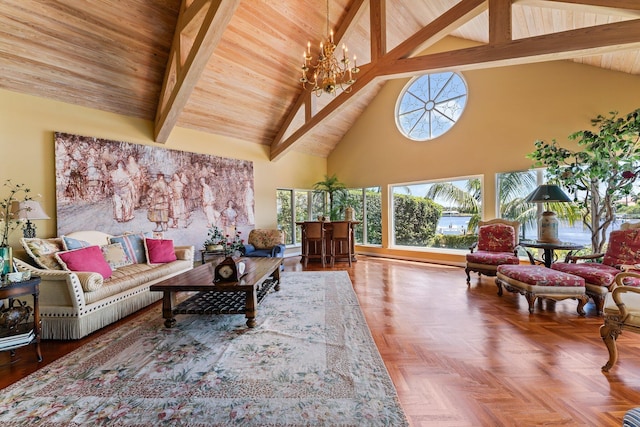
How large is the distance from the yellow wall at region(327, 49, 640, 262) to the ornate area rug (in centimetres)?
457

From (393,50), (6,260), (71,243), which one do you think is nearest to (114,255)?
(71,243)

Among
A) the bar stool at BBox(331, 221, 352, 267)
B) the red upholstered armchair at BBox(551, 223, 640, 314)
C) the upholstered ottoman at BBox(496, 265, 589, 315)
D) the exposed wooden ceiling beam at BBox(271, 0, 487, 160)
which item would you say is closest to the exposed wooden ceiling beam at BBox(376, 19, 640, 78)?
the exposed wooden ceiling beam at BBox(271, 0, 487, 160)

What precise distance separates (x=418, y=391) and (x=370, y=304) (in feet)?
5.58

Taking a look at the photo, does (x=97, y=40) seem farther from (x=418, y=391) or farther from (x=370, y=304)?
(x=418, y=391)

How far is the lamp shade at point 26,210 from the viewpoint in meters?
3.14

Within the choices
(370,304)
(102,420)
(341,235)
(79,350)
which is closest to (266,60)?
(341,235)

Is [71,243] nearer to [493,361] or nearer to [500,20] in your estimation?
[493,361]

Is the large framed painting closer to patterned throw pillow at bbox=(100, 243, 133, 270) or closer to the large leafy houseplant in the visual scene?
patterned throw pillow at bbox=(100, 243, 133, 270)

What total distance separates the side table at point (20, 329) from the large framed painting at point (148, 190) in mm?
2013

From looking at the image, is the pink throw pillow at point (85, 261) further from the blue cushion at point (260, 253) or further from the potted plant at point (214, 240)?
the blue cushion at point (260, 253)

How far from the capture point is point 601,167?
371cm

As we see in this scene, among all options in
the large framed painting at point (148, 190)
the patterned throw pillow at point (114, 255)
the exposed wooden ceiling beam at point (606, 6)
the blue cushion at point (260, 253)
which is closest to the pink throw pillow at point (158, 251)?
the patterned throw pillow at point (114, 255)

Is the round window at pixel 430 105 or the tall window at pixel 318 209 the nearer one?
the round window at pixel 430 105

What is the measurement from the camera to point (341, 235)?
623 centimetres
